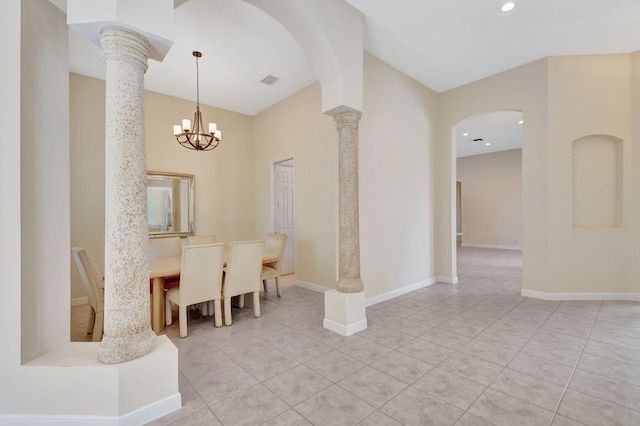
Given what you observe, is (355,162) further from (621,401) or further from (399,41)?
(621,401)

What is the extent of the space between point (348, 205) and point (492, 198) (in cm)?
932

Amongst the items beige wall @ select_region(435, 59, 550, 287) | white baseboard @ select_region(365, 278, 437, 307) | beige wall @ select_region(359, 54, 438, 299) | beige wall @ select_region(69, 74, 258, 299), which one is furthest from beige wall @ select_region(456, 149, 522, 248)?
beige wall @ select_region(69, 74, 258, 299)

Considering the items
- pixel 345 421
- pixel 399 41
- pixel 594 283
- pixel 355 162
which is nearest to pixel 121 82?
pixel 355 162

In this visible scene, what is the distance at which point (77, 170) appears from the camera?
13.7 ft

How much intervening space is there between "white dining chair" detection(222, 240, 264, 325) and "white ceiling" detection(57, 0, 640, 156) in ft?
8.19

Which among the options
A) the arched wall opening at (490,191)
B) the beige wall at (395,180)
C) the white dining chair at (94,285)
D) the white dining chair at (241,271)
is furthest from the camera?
the arched wall opening at (490,191)

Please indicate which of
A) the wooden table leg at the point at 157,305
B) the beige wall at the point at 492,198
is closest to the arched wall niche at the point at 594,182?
the wooden table leg at the point at 157,305

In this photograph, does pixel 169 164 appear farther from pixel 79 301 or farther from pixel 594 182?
pixel 594 182

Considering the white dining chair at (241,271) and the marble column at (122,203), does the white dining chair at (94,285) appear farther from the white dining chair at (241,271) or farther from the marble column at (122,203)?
the marble column at (122,203)

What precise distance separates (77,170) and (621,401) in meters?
6.29

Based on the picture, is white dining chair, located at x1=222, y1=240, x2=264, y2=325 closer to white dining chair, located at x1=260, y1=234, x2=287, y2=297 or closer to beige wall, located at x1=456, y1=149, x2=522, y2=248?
white dining chair, located at x1=260, y1=234, x2=287, y2=297

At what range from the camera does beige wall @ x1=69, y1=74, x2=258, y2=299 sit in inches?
165

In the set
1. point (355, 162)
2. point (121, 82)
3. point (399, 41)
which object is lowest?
point (355, 162)

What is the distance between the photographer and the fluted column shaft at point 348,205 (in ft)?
10.1
